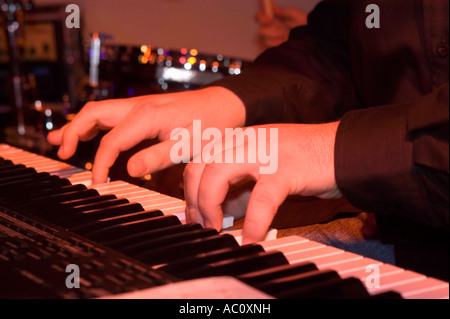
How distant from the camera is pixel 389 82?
1501 millimetres

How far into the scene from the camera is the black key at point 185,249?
77 cm

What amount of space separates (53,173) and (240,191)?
16.7 inches

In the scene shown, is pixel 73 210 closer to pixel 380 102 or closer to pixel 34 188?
pixel 34 188

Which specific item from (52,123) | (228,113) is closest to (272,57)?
(228,113)

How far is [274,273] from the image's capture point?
0.70 metres

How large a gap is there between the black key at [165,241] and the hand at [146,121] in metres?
0.25

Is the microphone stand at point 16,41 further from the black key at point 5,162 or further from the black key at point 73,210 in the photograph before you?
the black key at point 73,210

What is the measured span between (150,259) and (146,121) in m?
0.48

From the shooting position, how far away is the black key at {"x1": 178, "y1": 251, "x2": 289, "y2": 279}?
2.33 feet

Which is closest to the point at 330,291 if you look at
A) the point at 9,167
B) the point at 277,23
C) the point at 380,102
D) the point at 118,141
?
the point at 118,141

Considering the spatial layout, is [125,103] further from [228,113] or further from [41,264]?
[41,264]

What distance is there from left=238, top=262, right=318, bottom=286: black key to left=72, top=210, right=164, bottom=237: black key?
284 mm
